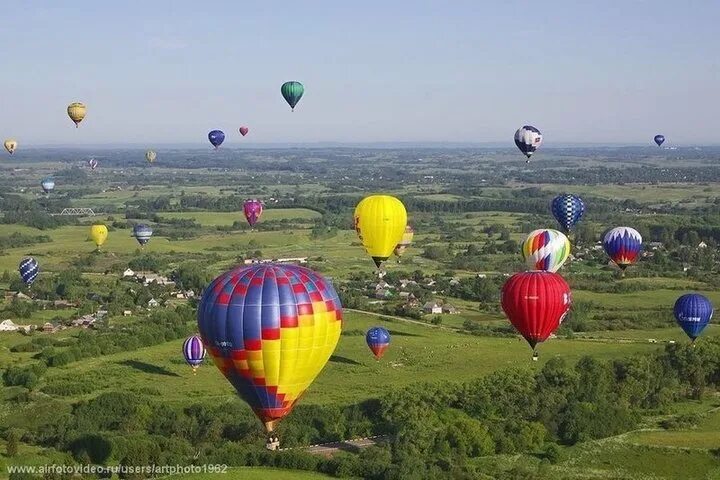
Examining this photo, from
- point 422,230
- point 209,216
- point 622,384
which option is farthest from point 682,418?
point 209,216

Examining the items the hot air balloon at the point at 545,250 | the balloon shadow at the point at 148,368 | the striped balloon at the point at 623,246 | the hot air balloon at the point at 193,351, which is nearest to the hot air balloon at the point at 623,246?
the striped balloon at the point at 623,246

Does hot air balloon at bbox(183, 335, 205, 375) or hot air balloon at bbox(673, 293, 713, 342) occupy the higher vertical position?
hot air balloon at bbox(673, 293, 713, 342)

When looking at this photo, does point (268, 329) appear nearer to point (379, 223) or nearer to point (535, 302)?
point (535, 302)

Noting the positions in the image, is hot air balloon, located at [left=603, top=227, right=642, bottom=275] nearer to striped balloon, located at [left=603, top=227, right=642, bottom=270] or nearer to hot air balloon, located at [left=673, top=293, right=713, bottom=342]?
striped balloon, located at [left=603, top=227, right=642, bottom=270]

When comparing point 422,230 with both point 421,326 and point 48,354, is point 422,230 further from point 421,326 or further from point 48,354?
point 48,354

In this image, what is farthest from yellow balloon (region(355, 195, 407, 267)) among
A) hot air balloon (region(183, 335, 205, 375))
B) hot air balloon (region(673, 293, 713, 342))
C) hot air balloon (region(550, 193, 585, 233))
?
hot air balloon (region(550, 193, 585, 233))

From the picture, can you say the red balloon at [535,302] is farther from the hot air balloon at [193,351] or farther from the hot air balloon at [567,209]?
the hot air balloon at [567,209]

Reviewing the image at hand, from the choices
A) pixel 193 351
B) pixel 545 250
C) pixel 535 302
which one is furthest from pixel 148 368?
pixel 535 302
